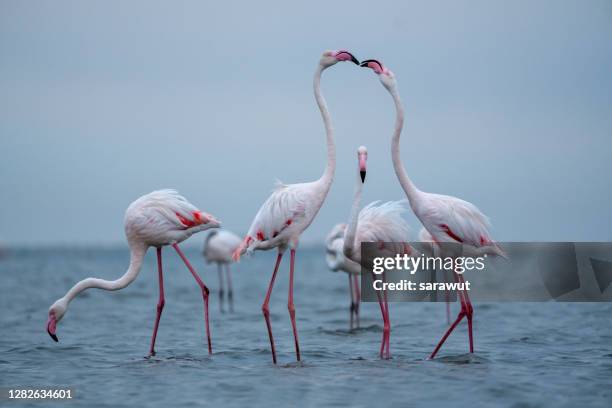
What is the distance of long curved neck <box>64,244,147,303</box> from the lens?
8484mm

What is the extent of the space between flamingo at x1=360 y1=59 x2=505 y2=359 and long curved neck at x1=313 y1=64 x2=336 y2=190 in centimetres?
50

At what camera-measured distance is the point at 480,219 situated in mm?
8016

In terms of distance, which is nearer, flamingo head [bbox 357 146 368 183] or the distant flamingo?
flamingo head [bbox 357 146 368 183]

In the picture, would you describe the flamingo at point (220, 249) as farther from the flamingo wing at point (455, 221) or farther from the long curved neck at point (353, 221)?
the flamingo wing at point (455, 221)

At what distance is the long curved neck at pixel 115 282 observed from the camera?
27.8 feet

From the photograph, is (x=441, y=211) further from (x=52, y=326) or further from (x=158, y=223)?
(x=52, y=326)

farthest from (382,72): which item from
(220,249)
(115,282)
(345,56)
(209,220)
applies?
(220,249)

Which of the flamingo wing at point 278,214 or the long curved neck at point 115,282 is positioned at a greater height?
the flamingo wing at point 278,214

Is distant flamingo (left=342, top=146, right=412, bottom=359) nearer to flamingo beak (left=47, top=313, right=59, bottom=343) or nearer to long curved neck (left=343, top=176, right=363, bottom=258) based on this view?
long curved neck (left=343, top=176, right=363, bottom=258)

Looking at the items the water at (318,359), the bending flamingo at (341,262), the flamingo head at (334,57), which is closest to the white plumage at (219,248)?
the water at (318,359)

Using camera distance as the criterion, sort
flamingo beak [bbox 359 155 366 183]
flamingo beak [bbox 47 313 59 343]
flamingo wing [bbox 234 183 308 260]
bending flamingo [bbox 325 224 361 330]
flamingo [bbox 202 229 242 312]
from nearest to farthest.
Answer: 1. flamingo beak [bbox 359 155 366 183]
2. flamingo wing [bbox 234 183 308 260]
3. flamingo beak [bbox 47 313 59 343]
4. bending flamingo [bbox 325 224 361 330]
5. flamingo [bbox 202 229 242 312]

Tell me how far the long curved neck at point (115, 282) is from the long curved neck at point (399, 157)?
3.14 metres

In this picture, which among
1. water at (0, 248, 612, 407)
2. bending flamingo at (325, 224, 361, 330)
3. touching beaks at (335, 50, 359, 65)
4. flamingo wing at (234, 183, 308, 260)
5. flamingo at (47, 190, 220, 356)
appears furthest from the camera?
bending flamingo at (325, 224, 361, 330)

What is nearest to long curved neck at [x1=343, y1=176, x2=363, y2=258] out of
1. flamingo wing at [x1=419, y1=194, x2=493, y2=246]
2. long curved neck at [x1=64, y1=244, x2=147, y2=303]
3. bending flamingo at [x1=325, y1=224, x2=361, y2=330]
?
flamingo wing at [x1=419, y1=194, x2=493, y2=246]
